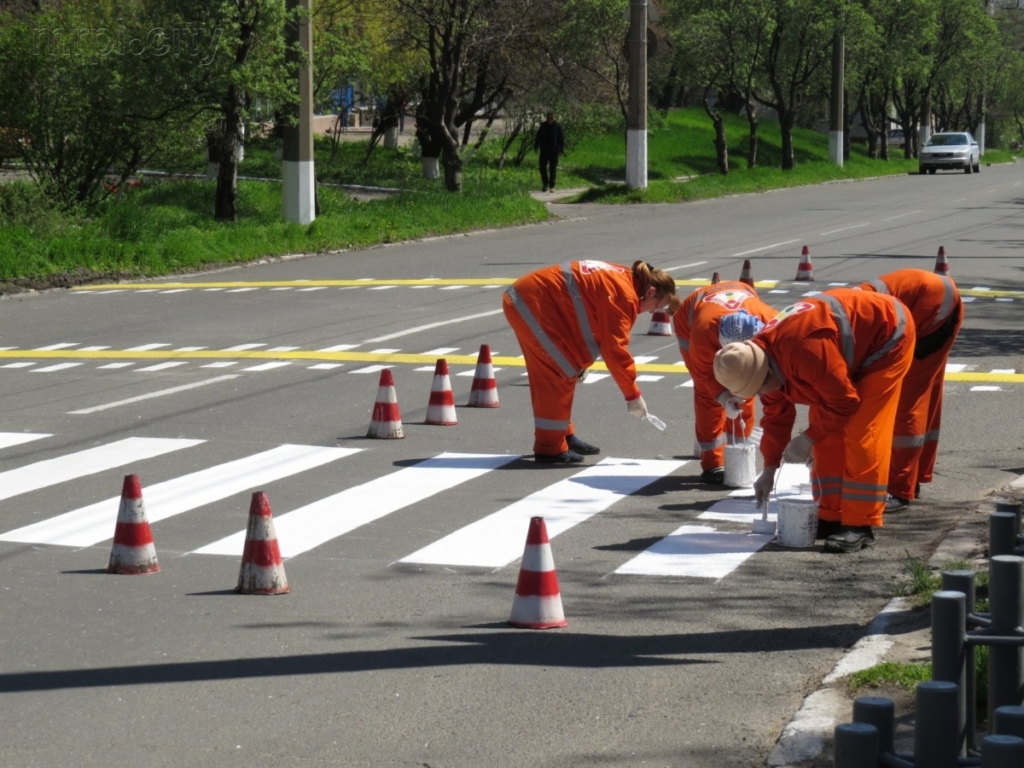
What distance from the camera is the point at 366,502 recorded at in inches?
369

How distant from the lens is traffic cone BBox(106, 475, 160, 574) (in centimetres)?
770

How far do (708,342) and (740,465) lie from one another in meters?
0.79

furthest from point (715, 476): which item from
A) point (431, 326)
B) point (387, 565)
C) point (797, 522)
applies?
point (431, 326)

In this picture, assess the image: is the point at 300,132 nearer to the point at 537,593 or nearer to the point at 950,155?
the point at 537,593

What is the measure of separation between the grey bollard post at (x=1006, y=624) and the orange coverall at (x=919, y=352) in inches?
161

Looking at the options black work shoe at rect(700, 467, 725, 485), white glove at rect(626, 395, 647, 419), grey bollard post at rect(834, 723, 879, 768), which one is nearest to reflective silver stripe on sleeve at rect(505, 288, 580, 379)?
white glove at rect(626, 395, 647, 419)

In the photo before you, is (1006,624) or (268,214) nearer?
(1006,624)

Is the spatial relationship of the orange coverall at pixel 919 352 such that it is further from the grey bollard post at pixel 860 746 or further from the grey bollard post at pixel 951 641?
the grey bollard post at pixel 860 746

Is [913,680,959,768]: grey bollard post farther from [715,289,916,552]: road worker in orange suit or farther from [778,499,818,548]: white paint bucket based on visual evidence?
[778,499,818,548]: white paint bucket

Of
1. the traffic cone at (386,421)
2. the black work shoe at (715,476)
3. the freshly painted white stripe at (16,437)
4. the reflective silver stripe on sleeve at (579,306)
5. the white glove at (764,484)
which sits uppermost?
the reflective silver stripe on sleeve at (579,306)

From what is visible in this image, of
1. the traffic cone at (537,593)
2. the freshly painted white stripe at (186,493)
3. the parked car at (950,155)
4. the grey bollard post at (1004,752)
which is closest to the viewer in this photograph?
the grey bollard post at (1004,752)

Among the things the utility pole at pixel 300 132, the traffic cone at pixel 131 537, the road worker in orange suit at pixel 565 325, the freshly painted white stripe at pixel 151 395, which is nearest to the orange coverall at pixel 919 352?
the road worker in orange suit at pixel 565 325

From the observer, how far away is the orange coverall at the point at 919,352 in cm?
891

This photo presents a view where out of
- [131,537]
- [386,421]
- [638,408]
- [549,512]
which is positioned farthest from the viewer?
[386,421]
